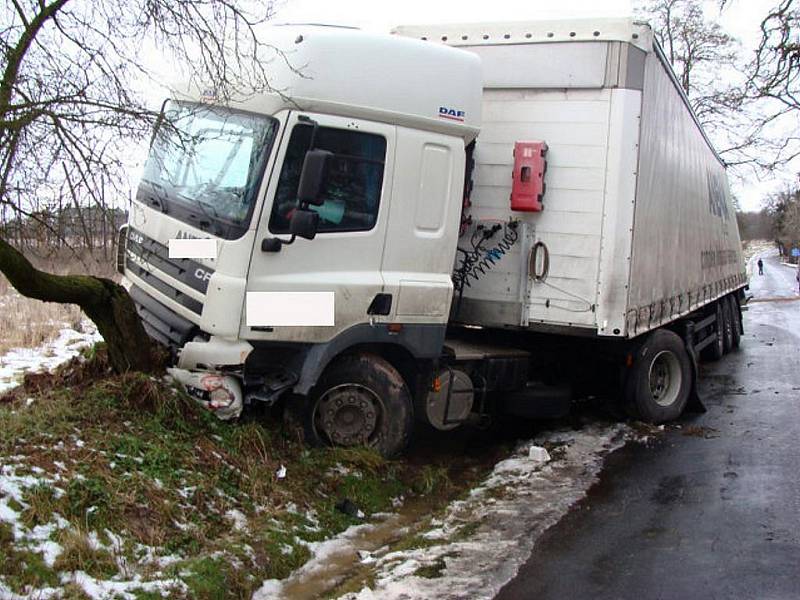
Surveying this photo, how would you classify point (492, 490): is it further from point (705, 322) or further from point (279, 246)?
point (705, 322)

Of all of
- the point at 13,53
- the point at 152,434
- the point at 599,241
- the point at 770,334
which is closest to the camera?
the point at 13,53

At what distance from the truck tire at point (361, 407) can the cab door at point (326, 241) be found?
39cm

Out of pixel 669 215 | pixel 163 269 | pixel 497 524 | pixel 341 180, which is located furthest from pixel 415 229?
pixel 669 215

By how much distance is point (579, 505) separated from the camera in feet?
19.9

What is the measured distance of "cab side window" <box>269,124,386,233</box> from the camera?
5.71 metres

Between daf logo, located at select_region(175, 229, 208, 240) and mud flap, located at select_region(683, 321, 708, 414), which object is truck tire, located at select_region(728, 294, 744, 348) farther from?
daf logo, located at select_region(175, 229, 208, 240)

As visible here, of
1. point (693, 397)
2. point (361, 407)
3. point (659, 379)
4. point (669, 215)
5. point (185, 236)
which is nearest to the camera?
point (185, 236)

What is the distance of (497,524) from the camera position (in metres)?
5.57

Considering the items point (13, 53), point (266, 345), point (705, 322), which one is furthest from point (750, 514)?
point (705, 322)

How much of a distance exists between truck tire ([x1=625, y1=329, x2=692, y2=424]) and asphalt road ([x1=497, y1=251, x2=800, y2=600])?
239mm

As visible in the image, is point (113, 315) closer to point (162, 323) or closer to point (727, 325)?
point (162, 323)

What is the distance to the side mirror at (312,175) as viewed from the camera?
5.43 m

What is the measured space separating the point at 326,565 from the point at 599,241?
3.86 m

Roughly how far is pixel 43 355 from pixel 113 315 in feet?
13.4
